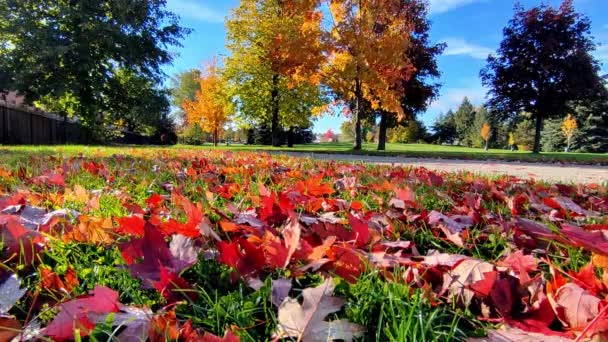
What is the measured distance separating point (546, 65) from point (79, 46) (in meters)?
22.6

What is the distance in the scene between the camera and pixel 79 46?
1413 centimetres

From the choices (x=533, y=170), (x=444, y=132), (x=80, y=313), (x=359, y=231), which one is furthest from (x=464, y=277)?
(x=444, y=132)

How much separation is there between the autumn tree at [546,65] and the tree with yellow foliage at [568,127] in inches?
1135

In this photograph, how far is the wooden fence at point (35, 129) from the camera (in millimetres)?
13157

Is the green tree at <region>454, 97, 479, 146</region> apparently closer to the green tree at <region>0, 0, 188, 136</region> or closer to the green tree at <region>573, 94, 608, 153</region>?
the green tree at <region>573, 94, 608, 153</region>

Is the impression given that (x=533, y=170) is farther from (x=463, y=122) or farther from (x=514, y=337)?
(x=463, y=122)

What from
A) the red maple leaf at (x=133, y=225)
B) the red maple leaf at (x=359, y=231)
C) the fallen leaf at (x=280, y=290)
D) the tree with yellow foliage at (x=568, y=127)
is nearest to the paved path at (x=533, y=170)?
the red maple leaf at (x=359, y=231)

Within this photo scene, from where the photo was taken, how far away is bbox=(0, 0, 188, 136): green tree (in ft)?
44.9

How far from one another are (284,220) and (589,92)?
2468 cm

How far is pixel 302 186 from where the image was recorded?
1891 millimetres

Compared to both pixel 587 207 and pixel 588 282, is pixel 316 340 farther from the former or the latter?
pixel 587 207

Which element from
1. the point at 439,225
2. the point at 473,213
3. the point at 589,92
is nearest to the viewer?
the point at 439,225

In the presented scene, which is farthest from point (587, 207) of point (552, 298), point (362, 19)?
point (362, 19)

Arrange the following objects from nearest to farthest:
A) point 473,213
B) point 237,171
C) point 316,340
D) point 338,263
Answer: point 316,340, point 338,263, point 473,213, point 237,171
